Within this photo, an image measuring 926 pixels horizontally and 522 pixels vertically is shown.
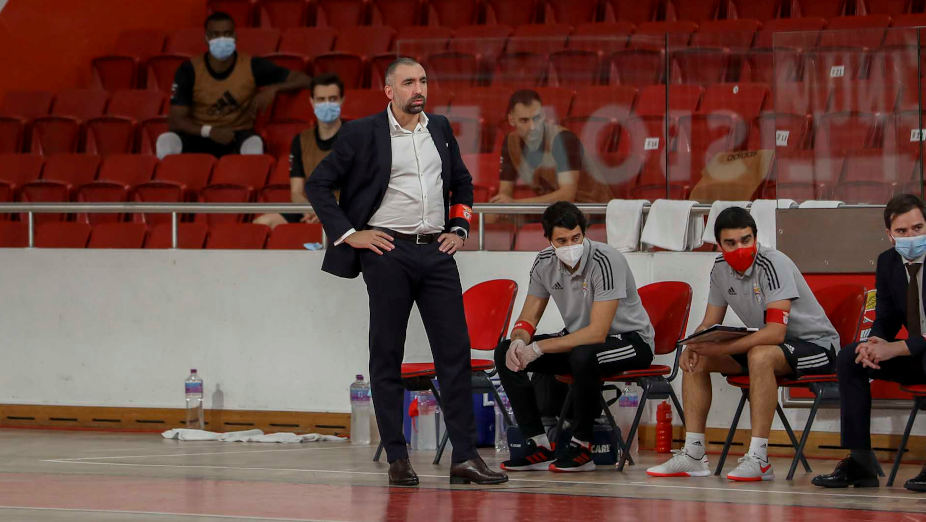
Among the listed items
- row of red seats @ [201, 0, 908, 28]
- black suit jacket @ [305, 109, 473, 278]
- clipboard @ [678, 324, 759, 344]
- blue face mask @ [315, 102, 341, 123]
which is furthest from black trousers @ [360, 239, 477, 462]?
row of red seats @ [201, 0, 908, 28]

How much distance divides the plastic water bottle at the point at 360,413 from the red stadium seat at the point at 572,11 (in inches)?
183

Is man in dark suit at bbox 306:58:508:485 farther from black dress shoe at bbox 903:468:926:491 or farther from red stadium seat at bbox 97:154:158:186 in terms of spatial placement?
red stadium seat at bbox 97:154:158:186

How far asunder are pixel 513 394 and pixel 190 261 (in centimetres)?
261

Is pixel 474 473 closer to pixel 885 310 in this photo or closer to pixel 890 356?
pixel 890 356

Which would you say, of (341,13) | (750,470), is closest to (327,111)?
(341,13)

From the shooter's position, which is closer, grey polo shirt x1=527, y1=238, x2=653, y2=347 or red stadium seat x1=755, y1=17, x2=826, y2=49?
grey polo shirt x1=527, y1=238, x2=653, y2=347

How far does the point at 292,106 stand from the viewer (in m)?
10.2

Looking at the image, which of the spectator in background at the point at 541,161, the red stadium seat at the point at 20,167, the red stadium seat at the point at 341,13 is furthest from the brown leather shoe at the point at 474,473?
the red stadium seat at the point at 341,13

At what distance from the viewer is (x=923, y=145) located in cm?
677

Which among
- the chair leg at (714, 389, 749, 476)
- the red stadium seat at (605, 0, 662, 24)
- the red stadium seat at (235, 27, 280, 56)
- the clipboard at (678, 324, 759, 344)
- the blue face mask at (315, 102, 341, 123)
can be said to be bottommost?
the chair leg at (714, 389, 749, 476)

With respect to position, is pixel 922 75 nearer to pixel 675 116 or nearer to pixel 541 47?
pixel 675 116

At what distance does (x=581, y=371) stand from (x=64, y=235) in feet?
14.0

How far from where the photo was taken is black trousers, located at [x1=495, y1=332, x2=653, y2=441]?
6.07 m

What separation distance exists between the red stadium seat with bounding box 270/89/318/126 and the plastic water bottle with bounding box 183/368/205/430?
280 centimetres
